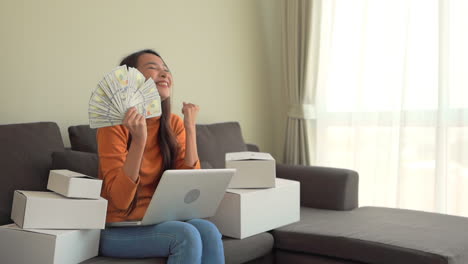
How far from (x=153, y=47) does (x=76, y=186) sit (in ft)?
4.92

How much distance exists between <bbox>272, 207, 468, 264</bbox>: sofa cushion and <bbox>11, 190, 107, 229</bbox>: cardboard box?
97 cm

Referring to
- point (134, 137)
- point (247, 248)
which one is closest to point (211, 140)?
point (247, 248)

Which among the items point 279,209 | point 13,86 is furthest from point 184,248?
Answer: point 13,86

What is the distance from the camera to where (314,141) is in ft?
Result: 12.6

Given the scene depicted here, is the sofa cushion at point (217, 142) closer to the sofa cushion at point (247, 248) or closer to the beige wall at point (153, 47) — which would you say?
the beige wall at point (153, 47)

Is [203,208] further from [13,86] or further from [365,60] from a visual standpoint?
[365,60]

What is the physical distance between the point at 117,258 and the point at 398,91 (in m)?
2.24

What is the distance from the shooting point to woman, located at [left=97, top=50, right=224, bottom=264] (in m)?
1.83

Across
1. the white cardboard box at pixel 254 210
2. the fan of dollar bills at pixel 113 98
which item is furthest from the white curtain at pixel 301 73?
the fan of dollar bills at pixel 113 98

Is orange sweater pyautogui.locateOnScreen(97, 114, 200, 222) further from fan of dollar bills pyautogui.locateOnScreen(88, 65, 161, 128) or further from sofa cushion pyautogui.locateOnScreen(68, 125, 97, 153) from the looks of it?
sofa cushion pyautogui.locateOnScreen(68, 125, 97, 153)

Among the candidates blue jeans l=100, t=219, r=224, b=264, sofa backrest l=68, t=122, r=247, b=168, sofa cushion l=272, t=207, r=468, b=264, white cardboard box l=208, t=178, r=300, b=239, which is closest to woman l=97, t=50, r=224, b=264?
blue jeans l=100, t=219, r=224, b=264

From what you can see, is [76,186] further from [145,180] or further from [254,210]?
[254,210]

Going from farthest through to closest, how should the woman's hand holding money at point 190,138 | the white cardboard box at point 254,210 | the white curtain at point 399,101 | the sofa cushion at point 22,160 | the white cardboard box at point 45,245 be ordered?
the white curtain at point 399,101 < the white cardboard box at point 254,210 < the woman's hand holding money at point 190,138 < the sofa cushion at point 22,160 < the white cardboard box at point 45,245

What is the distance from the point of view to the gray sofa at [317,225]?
208cm
